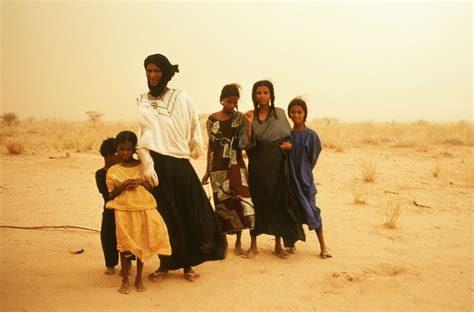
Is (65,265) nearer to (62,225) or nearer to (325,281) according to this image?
(62,225)

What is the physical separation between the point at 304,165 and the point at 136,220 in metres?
2.04

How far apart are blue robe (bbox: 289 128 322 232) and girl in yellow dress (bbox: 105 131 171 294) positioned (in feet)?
5.57

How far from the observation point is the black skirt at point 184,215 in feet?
13.1

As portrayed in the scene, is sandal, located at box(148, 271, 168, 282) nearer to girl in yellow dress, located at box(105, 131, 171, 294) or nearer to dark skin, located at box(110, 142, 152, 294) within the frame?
dark skin, located at box(110, 142, 152, 294)

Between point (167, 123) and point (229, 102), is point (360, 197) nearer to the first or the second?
point (229, 102)

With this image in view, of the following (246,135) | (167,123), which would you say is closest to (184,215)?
(167,123)

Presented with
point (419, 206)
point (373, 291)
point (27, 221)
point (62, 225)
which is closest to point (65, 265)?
point (62, 225)

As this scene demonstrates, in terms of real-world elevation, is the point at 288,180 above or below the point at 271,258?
above

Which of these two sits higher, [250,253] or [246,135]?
[246,135]

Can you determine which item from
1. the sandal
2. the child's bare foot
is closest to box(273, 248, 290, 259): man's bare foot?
the child's bare foot

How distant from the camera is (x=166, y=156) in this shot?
3947 millimetres

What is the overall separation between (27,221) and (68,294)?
3060mm

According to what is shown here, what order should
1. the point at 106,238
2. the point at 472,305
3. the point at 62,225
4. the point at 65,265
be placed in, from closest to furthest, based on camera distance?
the point at 472,305 < the point at 106,238 < the point at 65,265 < the point at 62,225

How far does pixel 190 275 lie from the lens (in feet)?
13.9
